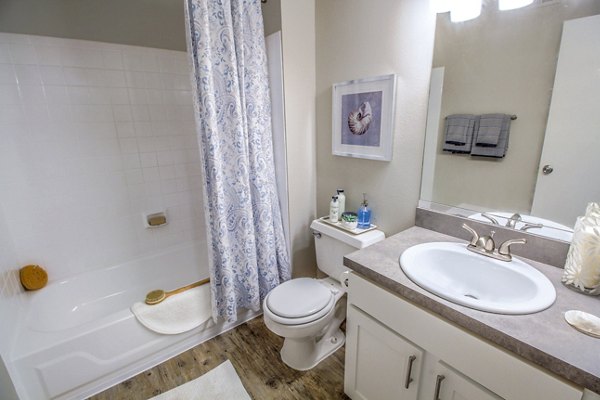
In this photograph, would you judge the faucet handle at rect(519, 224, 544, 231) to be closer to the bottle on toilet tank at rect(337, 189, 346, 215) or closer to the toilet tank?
the toilet tank

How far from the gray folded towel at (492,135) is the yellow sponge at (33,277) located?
2643mm

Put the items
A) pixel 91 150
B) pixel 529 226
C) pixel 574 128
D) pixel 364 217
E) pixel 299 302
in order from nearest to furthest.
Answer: pixel 574 128 < pixel 529 226 < pixel 299 302 < pixel 364 217 < pixel 91 150

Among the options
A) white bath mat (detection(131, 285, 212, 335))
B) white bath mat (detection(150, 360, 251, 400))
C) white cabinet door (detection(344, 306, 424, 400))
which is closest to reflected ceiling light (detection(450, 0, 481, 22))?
white cabinet door (detection(344, 306, 424, 400))

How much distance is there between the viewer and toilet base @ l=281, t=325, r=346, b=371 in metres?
1.65

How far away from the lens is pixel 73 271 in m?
2.00

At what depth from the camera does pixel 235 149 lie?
166 cm

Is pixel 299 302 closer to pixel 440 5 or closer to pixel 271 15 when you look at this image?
pixel 440 5

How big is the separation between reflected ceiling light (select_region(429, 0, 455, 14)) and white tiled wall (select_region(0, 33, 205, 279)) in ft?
5.87

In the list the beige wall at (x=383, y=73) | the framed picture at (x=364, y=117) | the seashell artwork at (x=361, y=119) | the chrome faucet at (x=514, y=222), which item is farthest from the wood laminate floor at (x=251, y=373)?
the seashell artwork at (x=361, y=119)

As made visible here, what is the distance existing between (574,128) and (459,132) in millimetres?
390

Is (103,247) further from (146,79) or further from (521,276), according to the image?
(521,276)

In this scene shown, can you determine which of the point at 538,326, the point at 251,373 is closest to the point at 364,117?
the point at 538,326

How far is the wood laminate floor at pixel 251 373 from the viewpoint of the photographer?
1515mm

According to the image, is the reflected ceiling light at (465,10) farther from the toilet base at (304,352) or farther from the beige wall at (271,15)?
the toilet base at (304,352)
